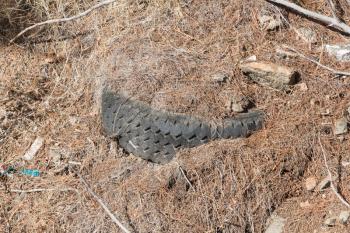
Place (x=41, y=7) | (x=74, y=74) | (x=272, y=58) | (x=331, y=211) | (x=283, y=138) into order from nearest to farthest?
1. (x=331, y=211)
2. (x=283, y=138)
3. (x=272, y=58)
4. (x=74, y=74)
5. (x=41, y=7)

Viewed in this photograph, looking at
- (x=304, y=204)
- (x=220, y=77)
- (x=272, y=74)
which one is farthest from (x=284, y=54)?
(x=304, y=204)

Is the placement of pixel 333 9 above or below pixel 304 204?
above

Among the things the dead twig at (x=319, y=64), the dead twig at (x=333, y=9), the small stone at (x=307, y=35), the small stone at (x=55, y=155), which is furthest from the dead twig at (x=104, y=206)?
the dead twig at (x=333, y=9)

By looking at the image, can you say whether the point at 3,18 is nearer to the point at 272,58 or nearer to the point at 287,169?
the point at 272,58

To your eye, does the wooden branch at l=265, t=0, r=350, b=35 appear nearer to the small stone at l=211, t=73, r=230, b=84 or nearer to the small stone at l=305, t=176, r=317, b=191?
the small stone at l=211, t=73, r=230, b=84

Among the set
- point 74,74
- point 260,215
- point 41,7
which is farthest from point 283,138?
point 41,7

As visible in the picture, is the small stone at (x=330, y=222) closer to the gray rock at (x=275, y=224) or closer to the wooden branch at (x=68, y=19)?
the gray rock at (x=275, y=224)

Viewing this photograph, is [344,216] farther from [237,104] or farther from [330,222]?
[237,104]
